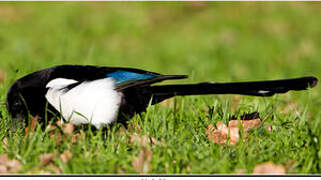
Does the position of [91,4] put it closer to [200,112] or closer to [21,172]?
[200,112]

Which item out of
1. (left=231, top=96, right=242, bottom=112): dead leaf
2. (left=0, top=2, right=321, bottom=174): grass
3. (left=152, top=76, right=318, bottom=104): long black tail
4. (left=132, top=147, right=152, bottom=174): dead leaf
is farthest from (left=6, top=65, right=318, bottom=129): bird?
(left=231, top=96, right=242, bottom=112): dead leaf

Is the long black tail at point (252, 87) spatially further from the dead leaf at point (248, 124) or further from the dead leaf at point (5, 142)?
the dead leaf at point (5, 142)

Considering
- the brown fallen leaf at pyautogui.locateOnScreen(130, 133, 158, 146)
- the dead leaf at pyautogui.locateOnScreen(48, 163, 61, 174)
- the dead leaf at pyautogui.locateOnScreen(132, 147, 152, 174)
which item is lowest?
the dead leaf at pyautogui.locateOnScreen(48, 163, 61, 174)

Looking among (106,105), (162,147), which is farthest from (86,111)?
(162,147)

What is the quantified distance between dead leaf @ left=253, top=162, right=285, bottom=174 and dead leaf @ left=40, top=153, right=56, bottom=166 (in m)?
1.00

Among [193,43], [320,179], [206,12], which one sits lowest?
[320,179]

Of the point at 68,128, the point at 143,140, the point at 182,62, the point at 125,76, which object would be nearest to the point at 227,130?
the point at 143,140

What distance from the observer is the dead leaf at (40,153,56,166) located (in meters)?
2.29

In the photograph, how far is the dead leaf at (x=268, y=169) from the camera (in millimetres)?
2281

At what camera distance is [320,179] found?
2.26 metres

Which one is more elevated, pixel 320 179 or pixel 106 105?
pixel 106 105

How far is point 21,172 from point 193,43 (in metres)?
5.32

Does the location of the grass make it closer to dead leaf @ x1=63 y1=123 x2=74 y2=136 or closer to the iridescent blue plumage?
dead leaf @ x1=63 y1=123 x2=74 y2=136

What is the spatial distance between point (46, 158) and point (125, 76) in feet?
2.62
